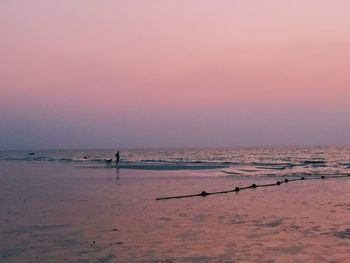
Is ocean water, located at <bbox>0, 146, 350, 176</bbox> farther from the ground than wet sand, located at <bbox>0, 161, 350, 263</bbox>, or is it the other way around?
ocean water, located at <bbox>0, 146, 350, 176</bbox>

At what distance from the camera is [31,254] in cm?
1087

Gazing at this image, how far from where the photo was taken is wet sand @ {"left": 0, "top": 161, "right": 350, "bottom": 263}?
1080cm

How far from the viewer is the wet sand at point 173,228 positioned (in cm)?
1080

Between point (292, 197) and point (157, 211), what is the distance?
8.11 metres

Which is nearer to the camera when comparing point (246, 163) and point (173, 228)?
point (173, 228)

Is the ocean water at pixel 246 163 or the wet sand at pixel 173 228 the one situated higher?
the ocean water at pixel 246 163

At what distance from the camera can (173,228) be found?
14.0 m

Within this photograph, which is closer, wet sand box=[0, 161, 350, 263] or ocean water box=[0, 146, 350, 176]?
wet sand box=[0, 161, 350, 263]

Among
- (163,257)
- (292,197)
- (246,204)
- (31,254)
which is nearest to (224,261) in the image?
(163,257)

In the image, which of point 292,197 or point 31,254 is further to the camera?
point 292,197

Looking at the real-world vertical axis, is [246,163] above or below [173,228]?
above

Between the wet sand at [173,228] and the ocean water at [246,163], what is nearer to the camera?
the wet sand at [173,228]

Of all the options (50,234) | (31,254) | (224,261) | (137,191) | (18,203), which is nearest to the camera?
(224,261)

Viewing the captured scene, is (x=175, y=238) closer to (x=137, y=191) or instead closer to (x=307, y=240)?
(x=307, y=240)
